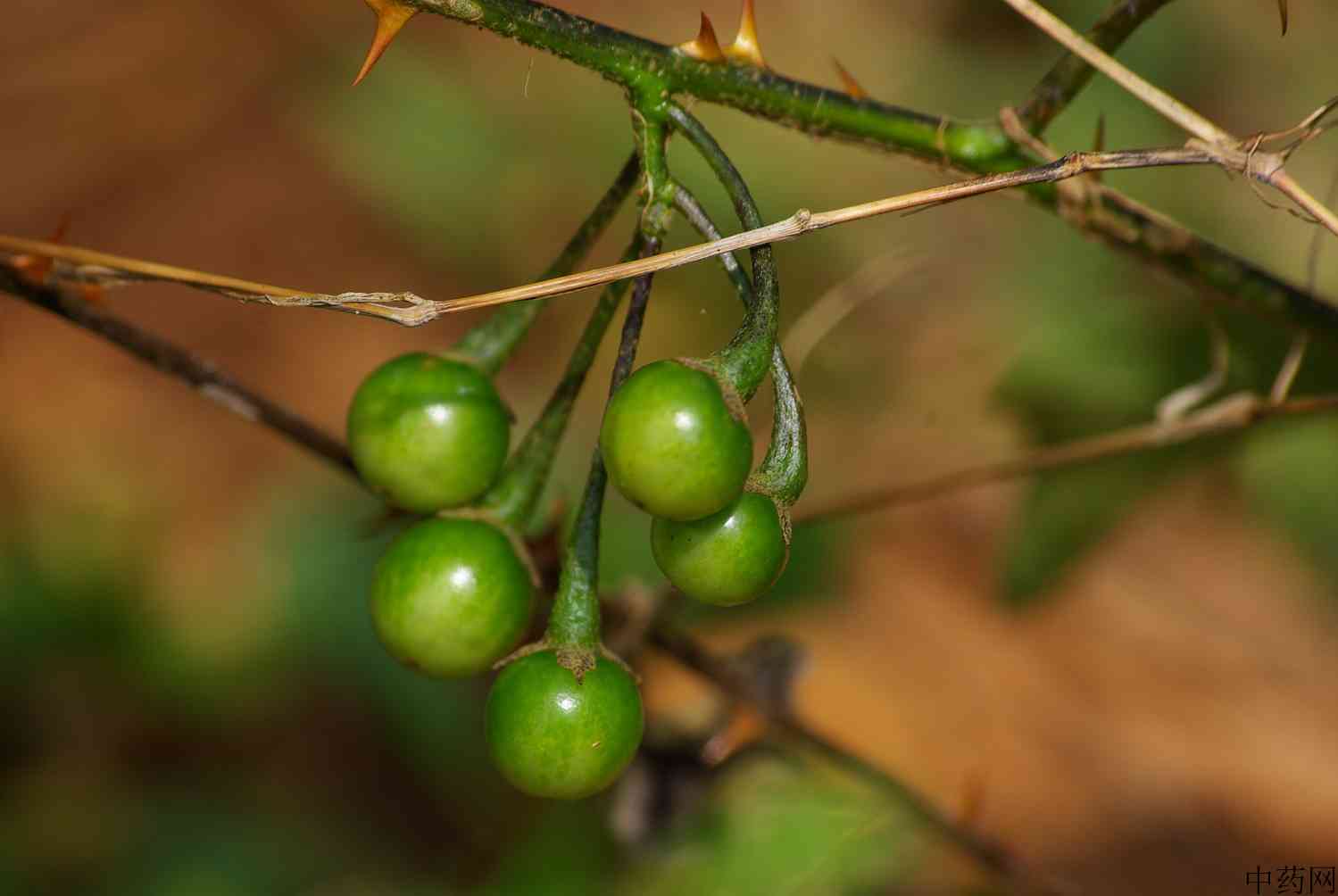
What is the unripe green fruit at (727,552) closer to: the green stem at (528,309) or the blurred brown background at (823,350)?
the green stem at (528,309)

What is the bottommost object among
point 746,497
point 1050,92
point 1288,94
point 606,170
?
point 746,497

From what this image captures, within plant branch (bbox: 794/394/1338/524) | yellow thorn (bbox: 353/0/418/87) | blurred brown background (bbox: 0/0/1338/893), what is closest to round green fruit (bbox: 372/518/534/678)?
yellow thorn (bbox: 353/0/418/87)

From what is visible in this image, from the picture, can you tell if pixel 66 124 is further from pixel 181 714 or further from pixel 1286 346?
pixel 1286 346

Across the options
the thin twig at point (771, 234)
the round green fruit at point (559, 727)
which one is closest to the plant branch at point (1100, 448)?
the thin twig at point (771, 234)

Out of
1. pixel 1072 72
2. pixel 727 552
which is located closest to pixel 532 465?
pixel 727 552

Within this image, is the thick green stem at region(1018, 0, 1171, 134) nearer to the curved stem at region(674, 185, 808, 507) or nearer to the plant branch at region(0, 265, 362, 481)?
the curved stem at region(674, 185, 808, 507)

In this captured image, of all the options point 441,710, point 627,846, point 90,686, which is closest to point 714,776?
point 627,846

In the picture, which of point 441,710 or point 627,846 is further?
point 441,710
